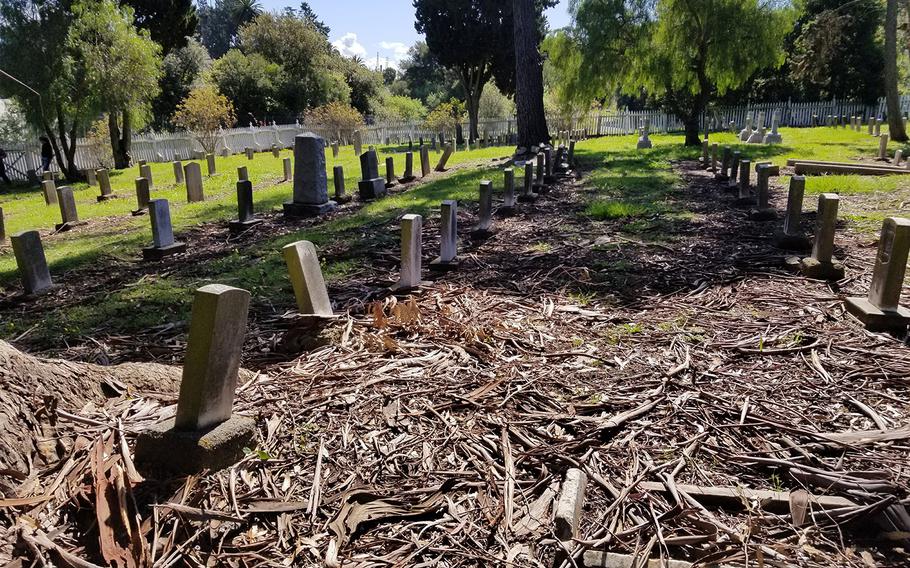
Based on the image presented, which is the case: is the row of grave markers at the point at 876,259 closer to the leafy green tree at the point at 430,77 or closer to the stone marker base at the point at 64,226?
the stone marker base at the point at 64,226

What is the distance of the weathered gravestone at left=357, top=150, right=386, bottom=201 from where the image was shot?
1439 centimetres

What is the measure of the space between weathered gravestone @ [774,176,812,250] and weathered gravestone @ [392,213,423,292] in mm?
4376

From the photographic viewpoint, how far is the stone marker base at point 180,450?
2900 millimetres

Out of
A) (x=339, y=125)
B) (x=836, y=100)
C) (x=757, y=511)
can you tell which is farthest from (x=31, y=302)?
(x=836, y=100)

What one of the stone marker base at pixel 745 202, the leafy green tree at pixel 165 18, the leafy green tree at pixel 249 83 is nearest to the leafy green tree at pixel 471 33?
the leafy green tree at pixel 249 83

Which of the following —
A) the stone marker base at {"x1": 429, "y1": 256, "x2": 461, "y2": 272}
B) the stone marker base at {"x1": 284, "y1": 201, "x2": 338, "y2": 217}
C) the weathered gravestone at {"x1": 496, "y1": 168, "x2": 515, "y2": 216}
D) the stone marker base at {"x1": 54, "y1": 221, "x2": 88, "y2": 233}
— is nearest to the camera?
the stone marker base at {"x1": 429, "y1": 256, "x2": 461, "y2": 272}

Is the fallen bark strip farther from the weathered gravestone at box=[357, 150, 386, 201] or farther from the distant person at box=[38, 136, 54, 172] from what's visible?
the distant person at box=[38, 136, 54, 172]

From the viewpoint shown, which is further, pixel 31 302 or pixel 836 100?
pixel 836 100

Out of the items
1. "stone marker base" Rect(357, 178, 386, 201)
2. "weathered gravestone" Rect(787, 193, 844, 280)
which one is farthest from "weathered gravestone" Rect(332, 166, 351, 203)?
"weathered gravestone" Rect(787, 193, 844, 280)

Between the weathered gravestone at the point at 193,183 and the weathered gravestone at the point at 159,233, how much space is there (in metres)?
6.20

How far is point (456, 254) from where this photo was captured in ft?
24.8

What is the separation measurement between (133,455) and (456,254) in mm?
5015

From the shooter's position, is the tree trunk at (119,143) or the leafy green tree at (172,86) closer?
the tree trunk at (119,143)

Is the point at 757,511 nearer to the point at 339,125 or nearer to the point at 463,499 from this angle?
the point at 463,499
